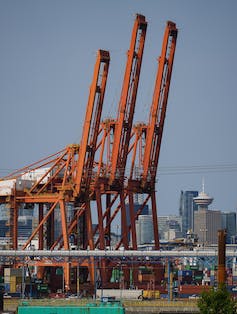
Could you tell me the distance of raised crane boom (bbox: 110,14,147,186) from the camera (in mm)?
127188

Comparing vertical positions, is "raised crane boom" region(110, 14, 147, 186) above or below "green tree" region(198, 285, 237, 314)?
above

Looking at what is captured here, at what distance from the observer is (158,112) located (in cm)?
13225

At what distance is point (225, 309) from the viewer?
80125mm

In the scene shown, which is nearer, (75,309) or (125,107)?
(75,309)

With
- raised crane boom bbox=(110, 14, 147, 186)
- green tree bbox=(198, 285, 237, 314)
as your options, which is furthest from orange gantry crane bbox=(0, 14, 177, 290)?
green tree bbox=(198, 285, 237, 314)

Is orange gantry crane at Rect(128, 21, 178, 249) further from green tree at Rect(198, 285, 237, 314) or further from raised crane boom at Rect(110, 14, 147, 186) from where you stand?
green tree at Rect(198, 285, 237, 314)

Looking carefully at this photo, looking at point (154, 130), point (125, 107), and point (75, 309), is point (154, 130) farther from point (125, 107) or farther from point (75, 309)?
point (75, 309)

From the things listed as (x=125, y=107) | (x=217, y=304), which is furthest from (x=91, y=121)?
(x=217, y=304)

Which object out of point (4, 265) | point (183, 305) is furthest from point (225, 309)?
point (4, 265)

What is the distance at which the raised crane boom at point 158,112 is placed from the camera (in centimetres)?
13112

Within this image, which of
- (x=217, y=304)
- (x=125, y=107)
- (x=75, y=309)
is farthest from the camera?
(x=125, y=107)

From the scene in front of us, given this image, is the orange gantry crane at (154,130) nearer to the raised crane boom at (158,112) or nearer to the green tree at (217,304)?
the raised crane boom at (158,112)

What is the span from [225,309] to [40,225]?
54302 mm

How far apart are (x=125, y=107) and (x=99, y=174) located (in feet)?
25.2
